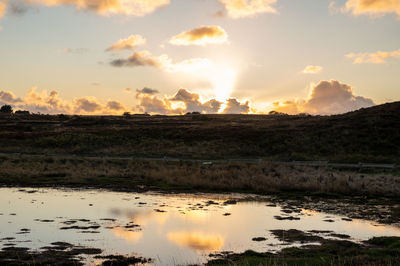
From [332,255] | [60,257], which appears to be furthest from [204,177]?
[60,257]

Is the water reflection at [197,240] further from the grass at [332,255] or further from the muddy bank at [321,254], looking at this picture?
the grass at [332,255]

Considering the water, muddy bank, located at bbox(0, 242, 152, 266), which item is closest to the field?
muddy bank, located at bbox(0, 242, 152, 266)

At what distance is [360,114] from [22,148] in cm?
6948

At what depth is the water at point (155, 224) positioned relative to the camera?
57.5 ft

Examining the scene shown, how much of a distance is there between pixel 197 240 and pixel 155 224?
12.5ft

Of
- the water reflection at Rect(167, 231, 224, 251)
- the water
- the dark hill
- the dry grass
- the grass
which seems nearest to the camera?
the grass

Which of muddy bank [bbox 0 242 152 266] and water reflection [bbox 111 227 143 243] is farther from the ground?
muddy bank [bbox 0 242 152 266]

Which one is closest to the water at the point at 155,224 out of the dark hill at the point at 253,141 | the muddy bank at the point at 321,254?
the muddy bank at the point at 321,254

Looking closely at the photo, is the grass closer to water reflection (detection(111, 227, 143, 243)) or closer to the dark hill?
water reflection (detection(111, 227, 143, 243))

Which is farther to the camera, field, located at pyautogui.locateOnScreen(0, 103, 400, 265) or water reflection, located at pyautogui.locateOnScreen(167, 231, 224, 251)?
water reflection, located at pyautogui.locateOnScreen(167, 231, 224, 251)

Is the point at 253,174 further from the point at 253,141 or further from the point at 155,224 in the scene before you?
the point at 253,141

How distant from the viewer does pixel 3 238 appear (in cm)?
1777

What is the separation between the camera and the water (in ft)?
57.5

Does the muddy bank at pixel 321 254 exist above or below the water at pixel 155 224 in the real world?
above
